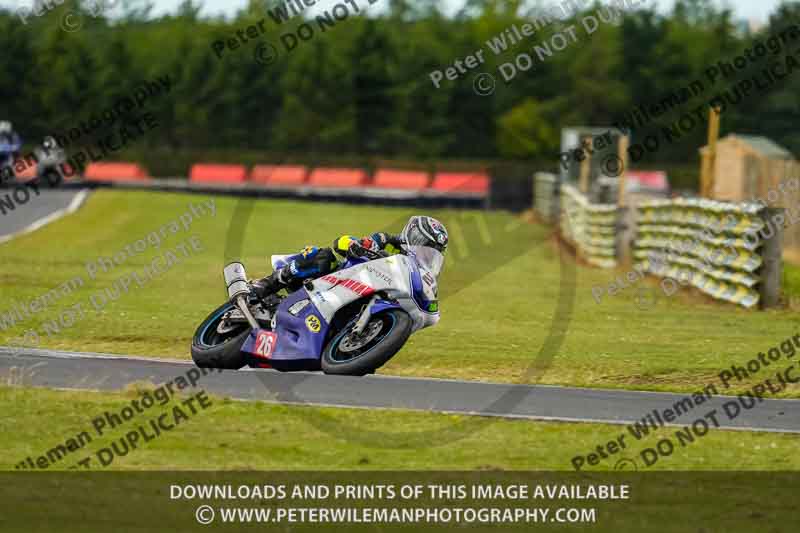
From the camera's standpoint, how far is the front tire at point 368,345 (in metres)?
11.2

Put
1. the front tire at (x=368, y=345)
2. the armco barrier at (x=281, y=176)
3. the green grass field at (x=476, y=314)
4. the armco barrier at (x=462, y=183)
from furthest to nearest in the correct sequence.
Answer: the armco barrier at (x=281, y=176)
the armco barrier at (x=462, y=183)
the green grass field at (x=476, y=314)
the front tire at (x=368, y=345)

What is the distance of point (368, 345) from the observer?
37.7 ft

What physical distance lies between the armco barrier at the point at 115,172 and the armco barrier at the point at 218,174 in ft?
8.06

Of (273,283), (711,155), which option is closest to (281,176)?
(711,155)

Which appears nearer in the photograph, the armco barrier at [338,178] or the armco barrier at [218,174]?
the armco barrier at [338,178]

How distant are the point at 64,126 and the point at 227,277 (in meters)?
66.5

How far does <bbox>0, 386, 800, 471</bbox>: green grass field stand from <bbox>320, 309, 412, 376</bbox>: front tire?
800 mm

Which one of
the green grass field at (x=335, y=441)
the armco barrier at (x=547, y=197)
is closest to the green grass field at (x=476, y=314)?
the green grass field at (x=335, y=441)

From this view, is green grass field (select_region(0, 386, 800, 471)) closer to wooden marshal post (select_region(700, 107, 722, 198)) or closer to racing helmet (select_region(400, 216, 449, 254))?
racing helmet (select_region(400, 216, 449, 254))

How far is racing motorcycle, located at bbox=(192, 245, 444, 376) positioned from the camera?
11.4m

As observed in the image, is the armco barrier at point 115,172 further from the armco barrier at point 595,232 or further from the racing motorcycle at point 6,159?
the armco barrier at point 595,232

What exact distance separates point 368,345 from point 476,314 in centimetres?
729

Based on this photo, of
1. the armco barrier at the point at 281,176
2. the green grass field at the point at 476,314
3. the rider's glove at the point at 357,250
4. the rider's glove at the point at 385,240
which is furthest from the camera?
the armco barrier at the point at 281,176

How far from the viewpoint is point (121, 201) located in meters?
39.3
